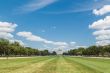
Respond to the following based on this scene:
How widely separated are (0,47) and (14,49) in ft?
64.2

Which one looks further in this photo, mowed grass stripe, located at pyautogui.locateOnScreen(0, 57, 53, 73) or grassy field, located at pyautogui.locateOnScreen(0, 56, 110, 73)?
mowed grass stripe, located at pyautogui.locateOnScreen(0, 57, 53, 73)

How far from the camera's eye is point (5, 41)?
144 m

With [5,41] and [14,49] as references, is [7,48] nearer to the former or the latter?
[5,41]

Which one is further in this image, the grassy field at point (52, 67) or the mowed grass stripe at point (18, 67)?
the mowed grass stripe at point (18, 67)

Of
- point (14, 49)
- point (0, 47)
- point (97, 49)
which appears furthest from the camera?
point (97, 49)

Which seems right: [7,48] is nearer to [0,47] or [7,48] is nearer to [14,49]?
[0,47]

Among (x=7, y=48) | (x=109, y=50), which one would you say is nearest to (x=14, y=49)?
(x=7, y=48)

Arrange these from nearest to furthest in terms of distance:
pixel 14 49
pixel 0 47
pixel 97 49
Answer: pixel 0 47, pixel 14 49, pixel 97 49

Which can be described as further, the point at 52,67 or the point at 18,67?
the point at 52,67

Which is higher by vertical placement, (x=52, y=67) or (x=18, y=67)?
(x=18, y=67)

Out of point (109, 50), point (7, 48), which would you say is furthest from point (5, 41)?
point (109, 50)

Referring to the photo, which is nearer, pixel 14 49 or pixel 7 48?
pixel 7 48

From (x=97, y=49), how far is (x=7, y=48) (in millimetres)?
85760

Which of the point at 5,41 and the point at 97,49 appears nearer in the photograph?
the point at 5,41
